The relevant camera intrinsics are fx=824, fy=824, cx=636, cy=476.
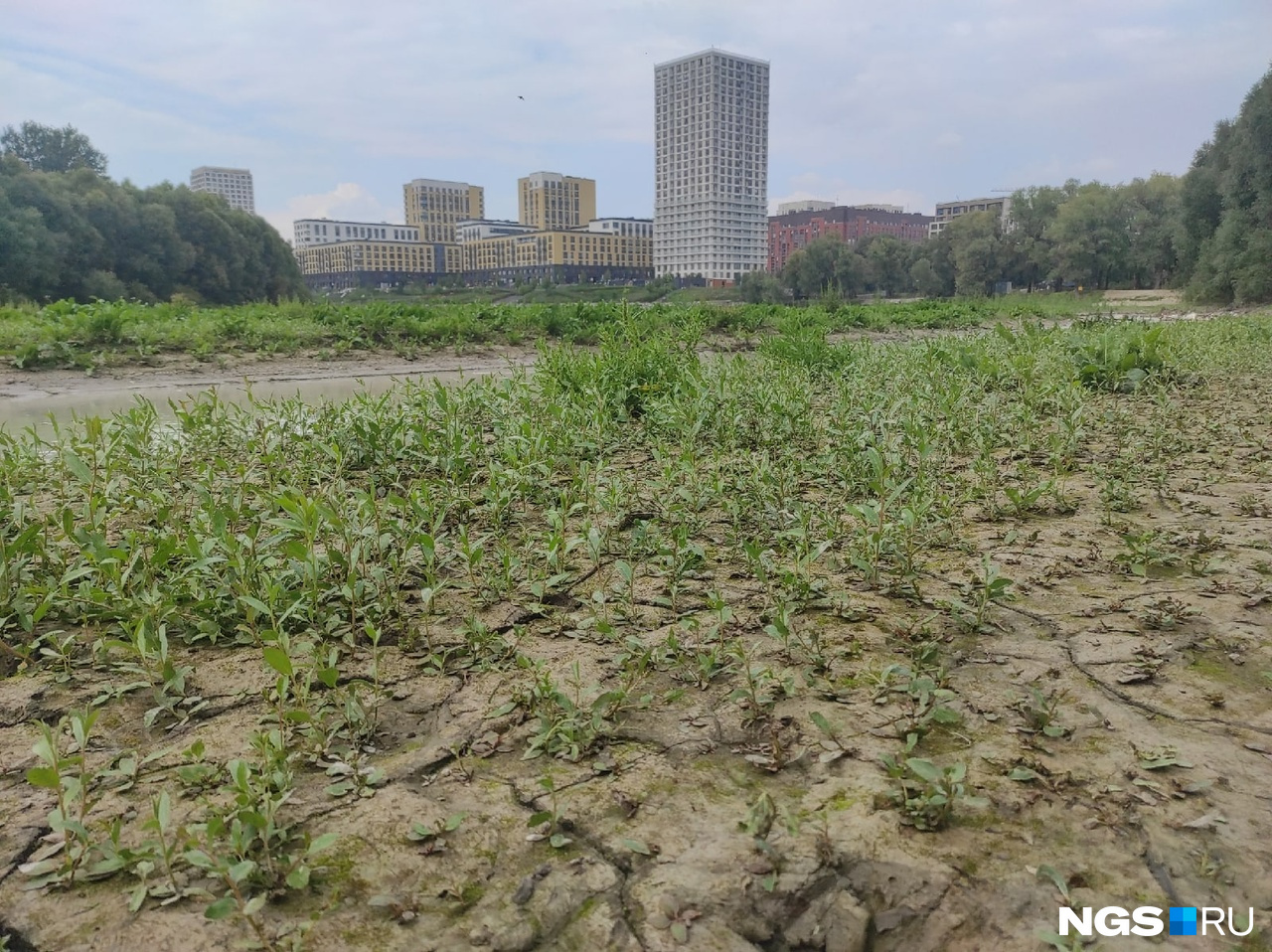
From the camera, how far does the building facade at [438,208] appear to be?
52875 mm

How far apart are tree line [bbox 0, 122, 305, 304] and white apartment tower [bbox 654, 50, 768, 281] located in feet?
86.4

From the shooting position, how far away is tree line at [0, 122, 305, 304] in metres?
26.7

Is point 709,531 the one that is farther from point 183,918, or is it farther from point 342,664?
point 183,918

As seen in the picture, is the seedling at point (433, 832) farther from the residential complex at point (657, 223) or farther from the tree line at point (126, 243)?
the residential complex at point (657, 223)

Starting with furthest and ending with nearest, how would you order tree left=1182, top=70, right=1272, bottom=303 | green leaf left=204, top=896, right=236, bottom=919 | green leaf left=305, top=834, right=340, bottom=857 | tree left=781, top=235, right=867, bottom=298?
1. tree left=781, top=235, right=867, bottom=298
2. tree left=1182, top=70, right=1272, bottom=303
3. green leaf left=305, top=834, right=340, bottom=857
4. green leaf left=204, top=896, right=236, bottom=919

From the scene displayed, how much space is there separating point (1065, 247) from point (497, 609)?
48406 millimetres

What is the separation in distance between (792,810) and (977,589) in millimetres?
1177

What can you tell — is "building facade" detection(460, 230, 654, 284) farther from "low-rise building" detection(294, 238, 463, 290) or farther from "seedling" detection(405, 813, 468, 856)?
"seedling" detection(405, 813, 468, 856)

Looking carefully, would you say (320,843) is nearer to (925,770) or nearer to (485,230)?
(925,770)

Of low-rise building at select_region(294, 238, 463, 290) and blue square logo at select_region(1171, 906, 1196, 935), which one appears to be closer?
blue square logo at select_region(1171, 906, 1196, 935)

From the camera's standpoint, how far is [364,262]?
4394 centimetres

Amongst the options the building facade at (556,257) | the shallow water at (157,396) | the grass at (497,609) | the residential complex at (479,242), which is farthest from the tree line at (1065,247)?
the grass at (497,609)

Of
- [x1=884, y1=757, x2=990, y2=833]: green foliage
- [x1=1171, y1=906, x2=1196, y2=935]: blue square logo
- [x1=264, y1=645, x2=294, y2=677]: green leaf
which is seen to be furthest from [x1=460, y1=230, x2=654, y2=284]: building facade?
[x1=1171, y1=906, x2=1196, y2=935]: blue square logo

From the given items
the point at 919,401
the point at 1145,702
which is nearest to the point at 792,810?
the point at 1145,702
